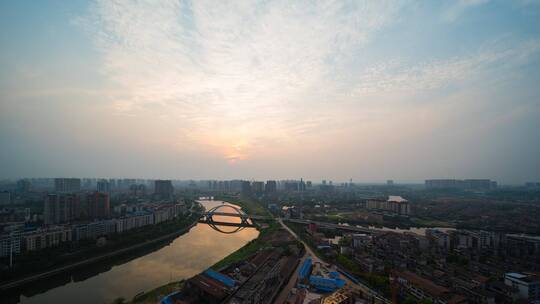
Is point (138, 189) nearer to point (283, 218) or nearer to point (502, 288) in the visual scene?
point (283, 218)

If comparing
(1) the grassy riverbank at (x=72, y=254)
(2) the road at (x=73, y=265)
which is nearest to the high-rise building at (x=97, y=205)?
(1) the grassy riverbank at (x=72, y=254)

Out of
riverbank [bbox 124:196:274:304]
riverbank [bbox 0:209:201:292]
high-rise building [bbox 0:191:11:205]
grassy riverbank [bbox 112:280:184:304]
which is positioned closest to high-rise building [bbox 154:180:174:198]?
high-rise building [bbox 0:191:11:205]

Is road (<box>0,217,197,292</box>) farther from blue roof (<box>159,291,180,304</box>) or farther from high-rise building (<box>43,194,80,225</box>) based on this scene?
high-rise building (<box>43,194,80,225</box>)

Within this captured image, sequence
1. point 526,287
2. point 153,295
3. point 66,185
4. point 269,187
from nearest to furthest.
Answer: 1. point 153,295
2. point 526,287
3. point 66,185
4. point 269,187

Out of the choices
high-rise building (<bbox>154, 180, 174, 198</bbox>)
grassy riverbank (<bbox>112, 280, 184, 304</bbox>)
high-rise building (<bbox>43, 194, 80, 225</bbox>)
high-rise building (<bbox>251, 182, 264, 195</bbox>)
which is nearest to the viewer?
grassy riverbank (<bbox>112, 280, 184, 304</bbox>)

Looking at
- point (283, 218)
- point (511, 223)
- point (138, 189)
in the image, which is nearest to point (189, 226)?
point (283, 218)

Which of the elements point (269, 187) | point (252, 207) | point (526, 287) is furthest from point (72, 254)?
point (269, 187)

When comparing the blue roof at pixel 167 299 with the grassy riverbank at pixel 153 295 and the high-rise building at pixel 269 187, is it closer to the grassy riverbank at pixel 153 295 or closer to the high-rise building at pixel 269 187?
the grassy riverbank at pixel 153 295

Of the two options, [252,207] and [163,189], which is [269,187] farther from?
[163,189]
